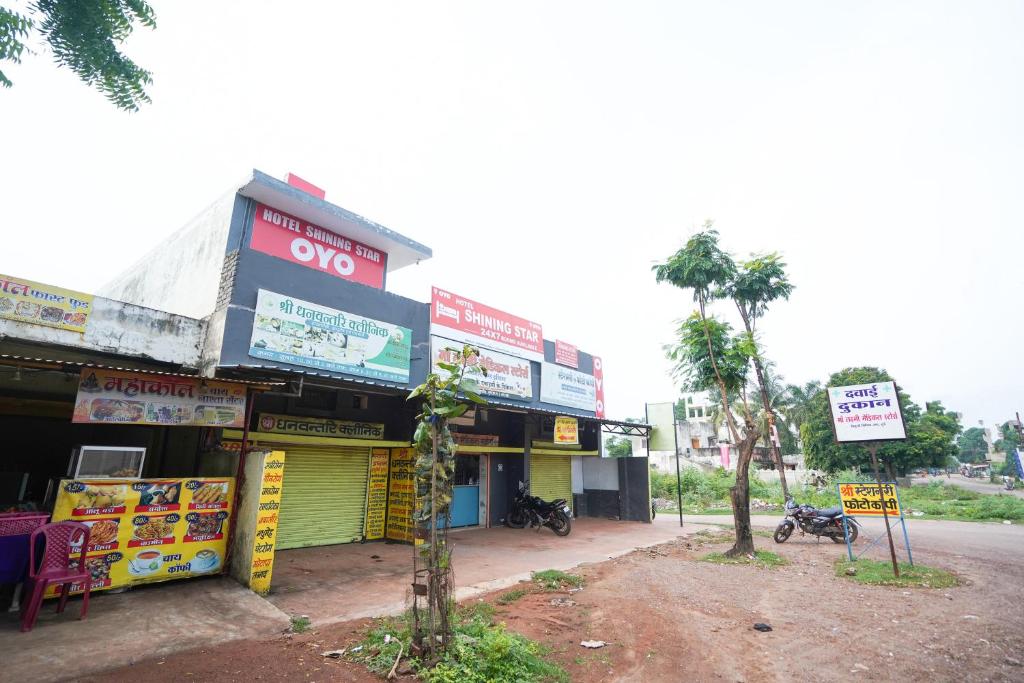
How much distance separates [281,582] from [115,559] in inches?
85.3

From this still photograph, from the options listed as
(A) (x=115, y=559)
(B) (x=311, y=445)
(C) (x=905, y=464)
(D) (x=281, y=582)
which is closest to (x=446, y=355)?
(B) (x=311, y=445)

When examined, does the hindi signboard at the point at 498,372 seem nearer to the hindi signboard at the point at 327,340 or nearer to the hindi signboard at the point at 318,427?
the hindi signboard at the point at 327,340

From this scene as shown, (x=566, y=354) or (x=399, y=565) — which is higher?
(x=566, y=354)

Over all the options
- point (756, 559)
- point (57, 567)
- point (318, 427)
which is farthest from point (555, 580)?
point (57, 567)

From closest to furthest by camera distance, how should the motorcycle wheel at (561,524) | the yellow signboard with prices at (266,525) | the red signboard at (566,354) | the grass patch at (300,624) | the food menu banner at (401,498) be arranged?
the grass patch at (300,624)
the yellow signboard with prices at (266,525)
the food menu banner at (401,498)
the motorcycle wheel at (561,524)
the red signboard at (566,354)

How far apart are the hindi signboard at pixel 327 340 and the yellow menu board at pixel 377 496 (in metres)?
2.13

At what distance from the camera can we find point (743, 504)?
10.9 m

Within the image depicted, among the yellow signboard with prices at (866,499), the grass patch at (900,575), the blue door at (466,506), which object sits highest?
the yellow signboard with prices at (866,499)

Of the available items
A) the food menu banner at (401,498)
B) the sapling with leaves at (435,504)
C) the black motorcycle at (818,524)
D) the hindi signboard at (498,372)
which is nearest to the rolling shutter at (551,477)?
the hindi signboard at (498,372)

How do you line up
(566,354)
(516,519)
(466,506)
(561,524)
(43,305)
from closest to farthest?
1. (43,305)
2. (561,524)
3. (466,506)
4. (516,519)
5. (566,354)

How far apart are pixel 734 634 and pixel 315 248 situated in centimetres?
1202

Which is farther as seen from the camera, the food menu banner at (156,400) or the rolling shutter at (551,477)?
the rolling shutter at (551,477)

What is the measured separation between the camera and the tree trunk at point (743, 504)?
10.8 meters

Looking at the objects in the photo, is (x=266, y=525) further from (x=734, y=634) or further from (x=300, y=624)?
(x=734, y=634)
